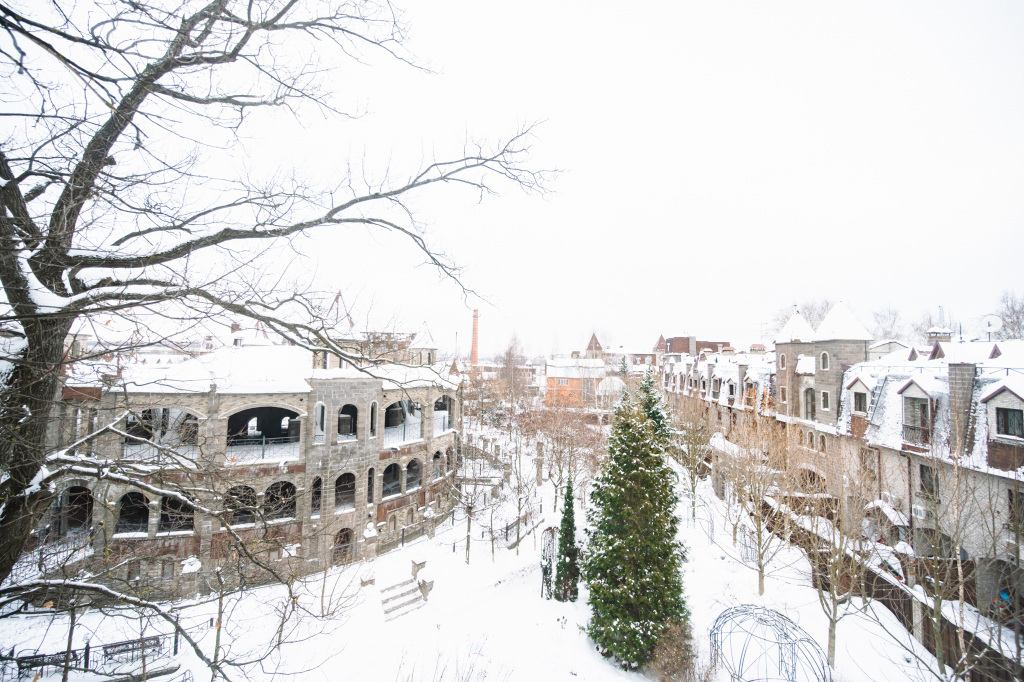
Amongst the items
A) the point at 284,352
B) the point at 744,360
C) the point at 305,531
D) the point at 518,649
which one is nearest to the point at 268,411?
the point at 284,352

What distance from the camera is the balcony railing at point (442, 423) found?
2389 cm

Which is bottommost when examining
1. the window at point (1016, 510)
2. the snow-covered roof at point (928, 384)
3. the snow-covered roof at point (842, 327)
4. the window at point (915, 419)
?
the window at point (1016, 510)

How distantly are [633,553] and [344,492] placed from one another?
13.5m

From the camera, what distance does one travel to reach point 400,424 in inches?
1011

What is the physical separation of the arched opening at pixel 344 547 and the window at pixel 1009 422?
2134 centimetres

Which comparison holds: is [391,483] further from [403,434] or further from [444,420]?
[444,420]

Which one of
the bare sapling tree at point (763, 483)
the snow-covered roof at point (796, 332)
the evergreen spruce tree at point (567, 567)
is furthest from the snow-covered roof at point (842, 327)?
the evergreen spruce tree at point (567, 567)

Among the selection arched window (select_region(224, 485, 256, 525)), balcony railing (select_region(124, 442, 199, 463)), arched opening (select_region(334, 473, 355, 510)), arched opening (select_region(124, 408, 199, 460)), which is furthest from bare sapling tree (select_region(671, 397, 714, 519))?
balcony railing (select_region(124, 442, 199, 463))

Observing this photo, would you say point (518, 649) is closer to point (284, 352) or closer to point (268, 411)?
point (284, 352)

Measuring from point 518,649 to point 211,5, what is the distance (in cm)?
1261

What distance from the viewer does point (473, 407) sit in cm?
4712

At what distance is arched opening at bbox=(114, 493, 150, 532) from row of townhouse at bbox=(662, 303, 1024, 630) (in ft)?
77.8

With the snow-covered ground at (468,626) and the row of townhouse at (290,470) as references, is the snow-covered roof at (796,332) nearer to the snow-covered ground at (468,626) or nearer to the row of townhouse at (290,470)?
the snow-covered ground at (468,626)

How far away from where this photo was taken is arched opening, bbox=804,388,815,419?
2081cm
